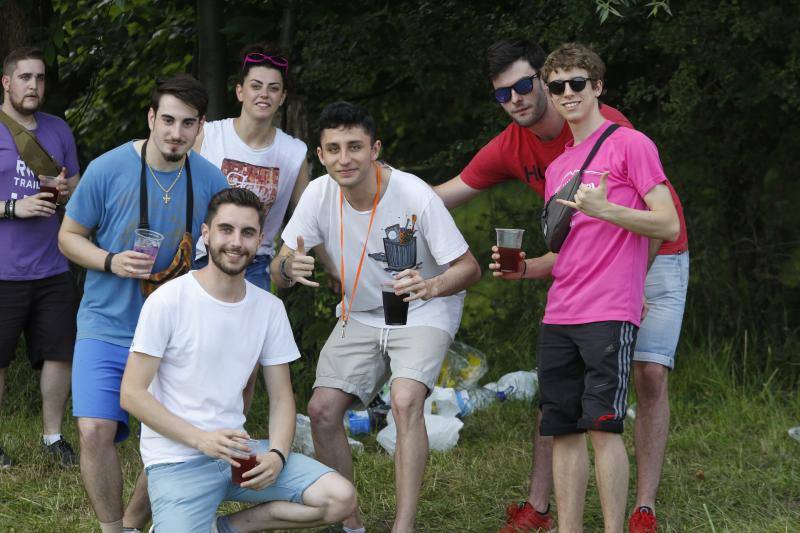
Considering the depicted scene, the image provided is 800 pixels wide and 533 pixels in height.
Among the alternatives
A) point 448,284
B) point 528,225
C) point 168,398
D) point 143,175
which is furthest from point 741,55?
point 168,398

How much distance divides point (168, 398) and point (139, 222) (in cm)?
80

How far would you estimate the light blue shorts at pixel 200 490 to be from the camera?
12.3ft

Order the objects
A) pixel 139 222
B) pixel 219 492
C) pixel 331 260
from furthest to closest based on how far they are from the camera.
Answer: pixel 331 260 < pixel 139 222 < pixel 219 492

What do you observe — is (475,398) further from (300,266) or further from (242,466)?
(242,466)

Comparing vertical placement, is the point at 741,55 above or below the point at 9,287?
above

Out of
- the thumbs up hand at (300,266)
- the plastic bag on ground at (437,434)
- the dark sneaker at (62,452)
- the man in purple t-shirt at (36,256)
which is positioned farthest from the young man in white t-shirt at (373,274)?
the dark sneaker at (62,452)

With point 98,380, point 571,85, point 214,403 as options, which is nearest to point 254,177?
point 98,380

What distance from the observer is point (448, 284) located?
4391 mm

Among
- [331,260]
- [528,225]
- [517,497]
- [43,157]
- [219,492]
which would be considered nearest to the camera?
[219,492]

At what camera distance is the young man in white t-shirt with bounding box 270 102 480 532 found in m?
4.33

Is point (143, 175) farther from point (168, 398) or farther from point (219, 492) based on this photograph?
point (219, 492)

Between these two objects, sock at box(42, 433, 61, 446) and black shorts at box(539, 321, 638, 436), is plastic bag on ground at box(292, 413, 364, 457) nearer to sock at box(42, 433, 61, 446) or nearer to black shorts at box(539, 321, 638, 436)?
sock at box(42, 433, 61, 446)

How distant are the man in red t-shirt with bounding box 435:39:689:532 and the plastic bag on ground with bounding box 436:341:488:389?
2.08 metres

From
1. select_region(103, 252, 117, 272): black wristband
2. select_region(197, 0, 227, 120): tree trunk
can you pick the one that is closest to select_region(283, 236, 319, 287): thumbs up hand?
select_region(103, 252, 117, 272): black wristband
